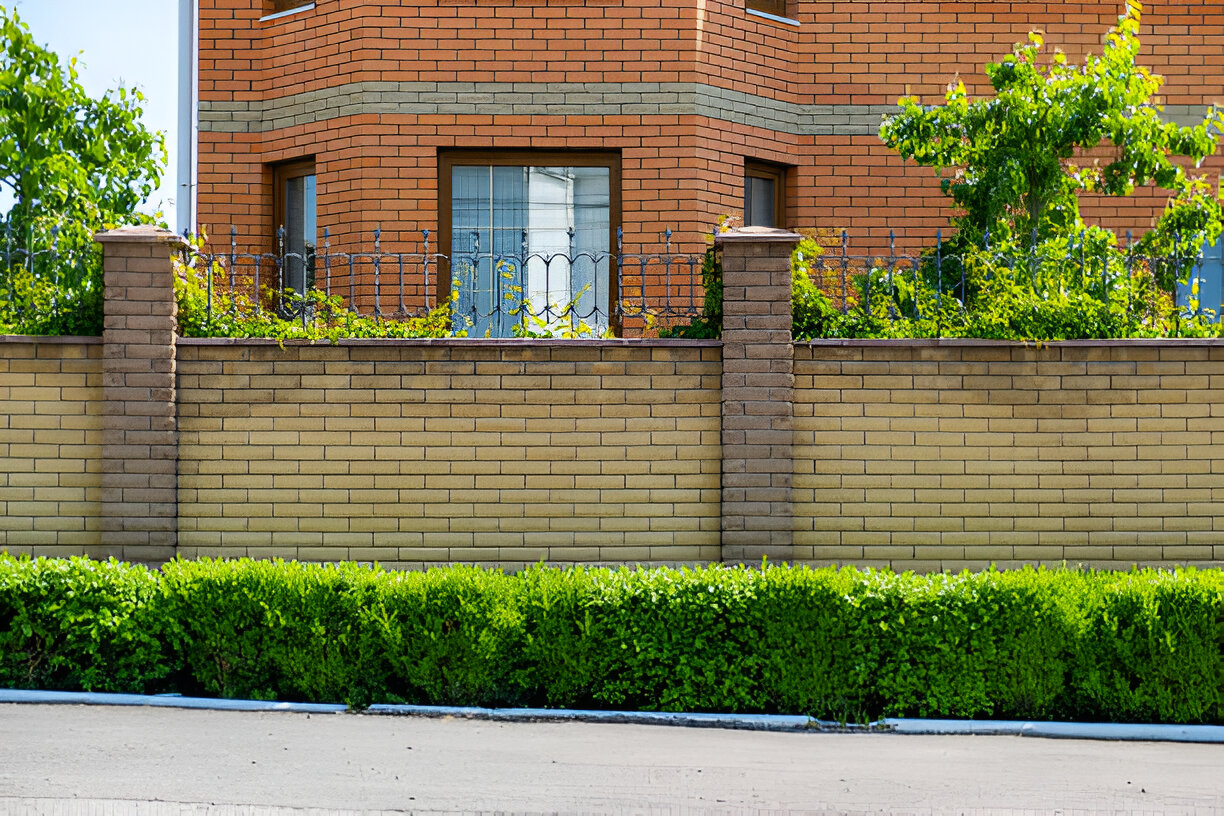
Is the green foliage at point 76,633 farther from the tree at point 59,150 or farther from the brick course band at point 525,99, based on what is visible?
the brick course band at point 525,99

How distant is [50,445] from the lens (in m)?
7.94

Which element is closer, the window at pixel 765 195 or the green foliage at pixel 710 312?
the green foliage at pixel 710 312

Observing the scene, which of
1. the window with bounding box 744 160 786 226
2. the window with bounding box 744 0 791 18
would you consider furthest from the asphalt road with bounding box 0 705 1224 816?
the window with bounding box 744 0 791 18

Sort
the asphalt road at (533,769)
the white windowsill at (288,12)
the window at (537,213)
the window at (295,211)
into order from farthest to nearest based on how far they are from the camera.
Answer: the window at (295,211), the white windowsill at (288,12), the window at (537,213), the asphalt road at (533,769)

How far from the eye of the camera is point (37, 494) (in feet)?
26.1

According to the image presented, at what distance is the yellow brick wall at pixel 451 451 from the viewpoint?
7.95 metres

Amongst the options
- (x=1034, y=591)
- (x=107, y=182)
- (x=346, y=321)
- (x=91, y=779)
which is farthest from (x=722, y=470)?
(x=107, y=182)

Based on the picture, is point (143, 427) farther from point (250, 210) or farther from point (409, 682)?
point (250, 210)

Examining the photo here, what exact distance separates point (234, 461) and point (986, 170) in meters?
5.70

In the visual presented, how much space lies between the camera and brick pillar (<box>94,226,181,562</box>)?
782 centimetres

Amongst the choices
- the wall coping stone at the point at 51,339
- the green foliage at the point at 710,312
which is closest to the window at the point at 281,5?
the wall coping stone at the point at 51,339

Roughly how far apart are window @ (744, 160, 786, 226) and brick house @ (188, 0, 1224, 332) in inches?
1.1

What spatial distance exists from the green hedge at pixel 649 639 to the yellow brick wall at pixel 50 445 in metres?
0.83

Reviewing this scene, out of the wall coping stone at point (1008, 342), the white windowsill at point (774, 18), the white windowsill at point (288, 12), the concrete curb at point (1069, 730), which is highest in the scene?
the white windowsill at point (774, 18)
